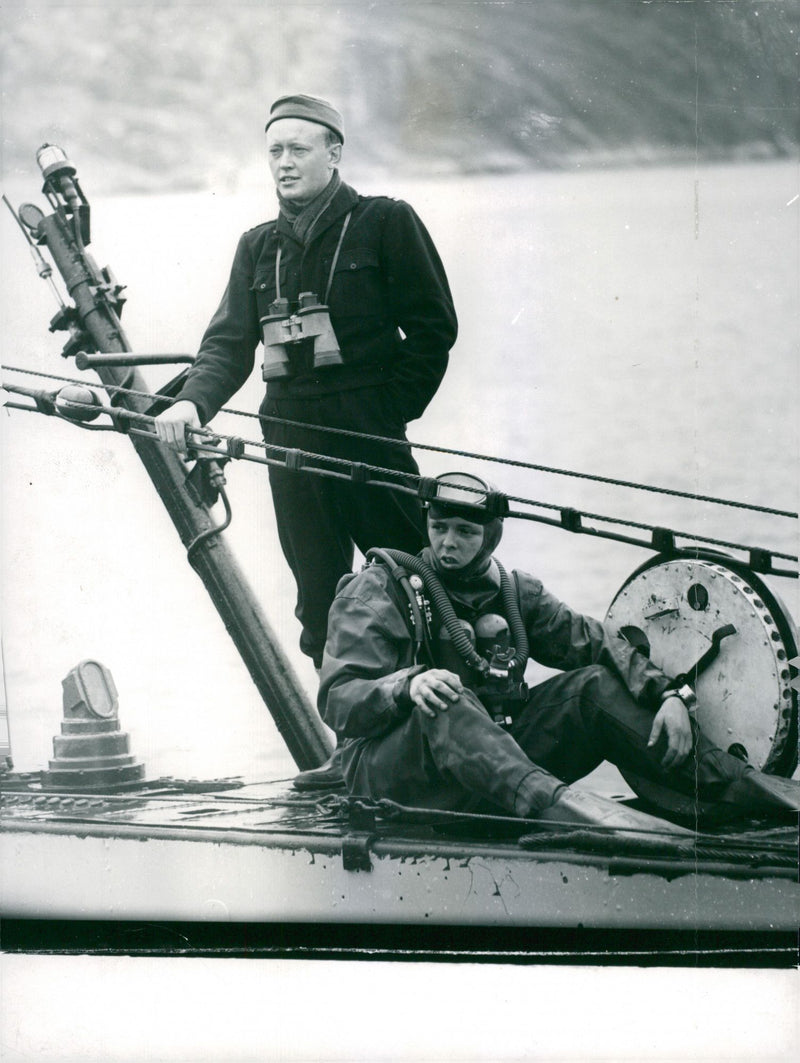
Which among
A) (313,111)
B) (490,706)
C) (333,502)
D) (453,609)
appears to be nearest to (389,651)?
(453,609)

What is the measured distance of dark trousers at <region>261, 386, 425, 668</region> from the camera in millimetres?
3820

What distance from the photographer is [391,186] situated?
3.88 m

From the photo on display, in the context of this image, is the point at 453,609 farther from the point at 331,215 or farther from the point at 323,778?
the point at 331,215

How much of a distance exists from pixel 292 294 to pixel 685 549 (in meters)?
1.34

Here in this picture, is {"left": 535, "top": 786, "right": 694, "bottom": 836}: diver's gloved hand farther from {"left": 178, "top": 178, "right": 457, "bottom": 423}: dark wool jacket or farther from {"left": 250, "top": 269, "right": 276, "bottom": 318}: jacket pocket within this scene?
{"left": 250, "top": 269, "right": 276, "bottom": 318}: jacket pocket

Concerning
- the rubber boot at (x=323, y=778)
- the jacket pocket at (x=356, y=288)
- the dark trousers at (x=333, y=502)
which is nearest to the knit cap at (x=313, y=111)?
the jacket pocket at (x=356, y=288)

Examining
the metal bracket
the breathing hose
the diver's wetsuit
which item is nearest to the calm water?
the breathing hose

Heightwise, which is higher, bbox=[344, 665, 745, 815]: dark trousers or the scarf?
the scarf

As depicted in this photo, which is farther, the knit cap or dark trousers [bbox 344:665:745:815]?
the knit cap

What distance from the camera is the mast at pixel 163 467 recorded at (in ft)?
12.9

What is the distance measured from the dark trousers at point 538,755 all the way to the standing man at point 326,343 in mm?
429

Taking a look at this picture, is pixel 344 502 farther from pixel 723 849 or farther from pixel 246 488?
pixel 723 849

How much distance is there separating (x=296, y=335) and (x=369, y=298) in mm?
234

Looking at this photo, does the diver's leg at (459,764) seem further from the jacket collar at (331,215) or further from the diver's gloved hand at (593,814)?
the jacket collar at (331,215)
